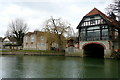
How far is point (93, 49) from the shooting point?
30.6 m

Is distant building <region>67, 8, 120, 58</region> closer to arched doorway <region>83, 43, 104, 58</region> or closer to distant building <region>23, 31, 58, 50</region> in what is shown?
arched doorway <region>83, 43, 104, 58</region>

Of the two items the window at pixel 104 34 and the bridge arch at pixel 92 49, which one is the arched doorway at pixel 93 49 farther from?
the window at pixel 104 34

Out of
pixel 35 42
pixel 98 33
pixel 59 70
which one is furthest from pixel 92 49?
pixel 35 42

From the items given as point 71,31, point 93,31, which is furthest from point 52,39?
point 93,31

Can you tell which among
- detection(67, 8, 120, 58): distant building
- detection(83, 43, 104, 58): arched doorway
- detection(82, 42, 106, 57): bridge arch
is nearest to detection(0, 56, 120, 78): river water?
detection(67, 8, 120, 58): distant building

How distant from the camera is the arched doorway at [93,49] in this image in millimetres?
27864

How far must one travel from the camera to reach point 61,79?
8820mm

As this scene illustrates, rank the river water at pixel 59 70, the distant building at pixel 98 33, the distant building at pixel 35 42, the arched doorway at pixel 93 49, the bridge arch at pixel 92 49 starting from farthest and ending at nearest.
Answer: the distant building at pixel 35 42
the arched doorway at pixel 93 49
the bridge arch at pixel 92 49
the distant building at pixel 98 33
the river water at pixel 59 70

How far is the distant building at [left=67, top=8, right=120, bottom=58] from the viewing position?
24005mm

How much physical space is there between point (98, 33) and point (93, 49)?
20.8 ft

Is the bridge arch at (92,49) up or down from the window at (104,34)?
down

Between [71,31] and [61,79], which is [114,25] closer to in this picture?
[71,31]

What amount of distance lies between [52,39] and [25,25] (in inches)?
829

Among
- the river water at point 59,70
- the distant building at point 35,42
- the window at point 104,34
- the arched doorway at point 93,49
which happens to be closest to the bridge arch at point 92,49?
the arched doorway at point 93,49
